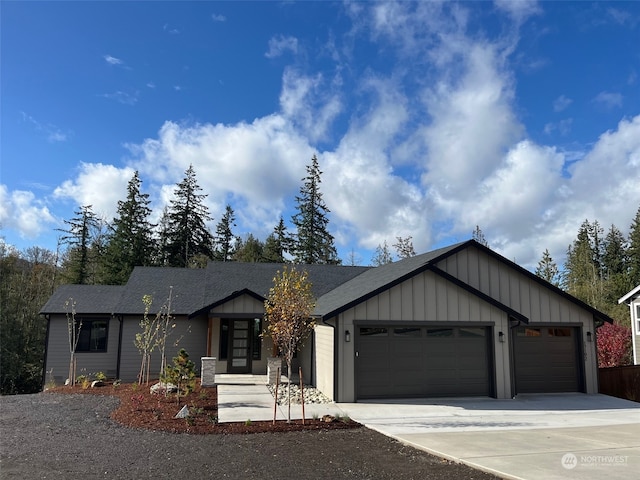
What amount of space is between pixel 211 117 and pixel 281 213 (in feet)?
100

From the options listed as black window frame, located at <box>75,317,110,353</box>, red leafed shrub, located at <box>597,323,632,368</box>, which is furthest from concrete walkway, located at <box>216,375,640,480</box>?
red leafed shrub, located at <box>597,323,632,368</box>

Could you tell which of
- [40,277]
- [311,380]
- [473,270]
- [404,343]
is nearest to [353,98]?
[473,270]

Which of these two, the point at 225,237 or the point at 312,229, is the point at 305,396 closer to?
the point at 312,229

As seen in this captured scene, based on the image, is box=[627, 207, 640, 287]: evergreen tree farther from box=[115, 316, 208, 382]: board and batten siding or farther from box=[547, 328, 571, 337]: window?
box=[115, 316, 208, 382]: board and batten siding

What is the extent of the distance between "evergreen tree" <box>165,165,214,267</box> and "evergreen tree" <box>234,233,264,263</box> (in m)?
2.83

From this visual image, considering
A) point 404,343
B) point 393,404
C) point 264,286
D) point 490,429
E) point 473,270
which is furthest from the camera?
point 264,286

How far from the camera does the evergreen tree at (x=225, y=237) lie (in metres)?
46.7

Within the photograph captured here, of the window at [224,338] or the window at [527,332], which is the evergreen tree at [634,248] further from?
the window at [224,338]

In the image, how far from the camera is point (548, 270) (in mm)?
37969

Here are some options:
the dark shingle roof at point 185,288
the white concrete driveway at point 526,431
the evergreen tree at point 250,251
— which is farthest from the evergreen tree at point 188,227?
the white concrete driveway at point 526,431

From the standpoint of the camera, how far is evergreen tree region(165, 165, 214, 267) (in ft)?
135

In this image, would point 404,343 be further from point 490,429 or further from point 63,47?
point 63,47

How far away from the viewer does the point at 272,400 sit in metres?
12.1

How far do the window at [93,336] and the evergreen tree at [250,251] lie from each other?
76.3 feet
